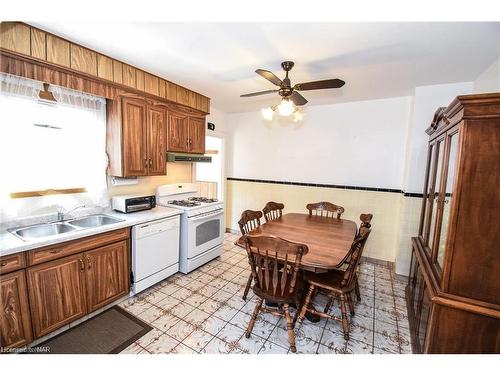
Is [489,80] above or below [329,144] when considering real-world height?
above

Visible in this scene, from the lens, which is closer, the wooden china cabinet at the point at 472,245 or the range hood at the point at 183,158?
the wooden china cabinet at the point at 472,245

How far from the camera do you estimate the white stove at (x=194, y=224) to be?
9.50ft

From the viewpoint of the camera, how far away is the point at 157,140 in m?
2.83

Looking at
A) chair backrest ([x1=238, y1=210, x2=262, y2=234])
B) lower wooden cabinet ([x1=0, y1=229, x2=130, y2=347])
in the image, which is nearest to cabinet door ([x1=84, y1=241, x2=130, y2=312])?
lower wooden cabinet ([x1=0, y1=229, x2=130, y2=347])

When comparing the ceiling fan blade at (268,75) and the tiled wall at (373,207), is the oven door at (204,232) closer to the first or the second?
the tiled wall at (373,207)

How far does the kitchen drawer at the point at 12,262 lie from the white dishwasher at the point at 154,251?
830 mm

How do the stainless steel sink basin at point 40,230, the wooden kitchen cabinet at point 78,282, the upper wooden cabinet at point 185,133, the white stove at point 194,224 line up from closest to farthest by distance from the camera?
the wooden kitchen cabinet at point 78,282 < the stainless steel sink basin at point 40,230 < the white stove at point 194,224 < the upper wooden cabinet at point 185,133

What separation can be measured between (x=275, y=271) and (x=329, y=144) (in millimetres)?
2584

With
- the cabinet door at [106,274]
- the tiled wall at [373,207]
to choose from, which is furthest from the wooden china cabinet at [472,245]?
the cabinet door at [106,274]

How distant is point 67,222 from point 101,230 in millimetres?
480

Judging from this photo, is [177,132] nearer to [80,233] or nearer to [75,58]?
[75,58]

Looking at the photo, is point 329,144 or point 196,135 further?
point 329,144

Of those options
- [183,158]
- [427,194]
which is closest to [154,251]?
[183,158]
